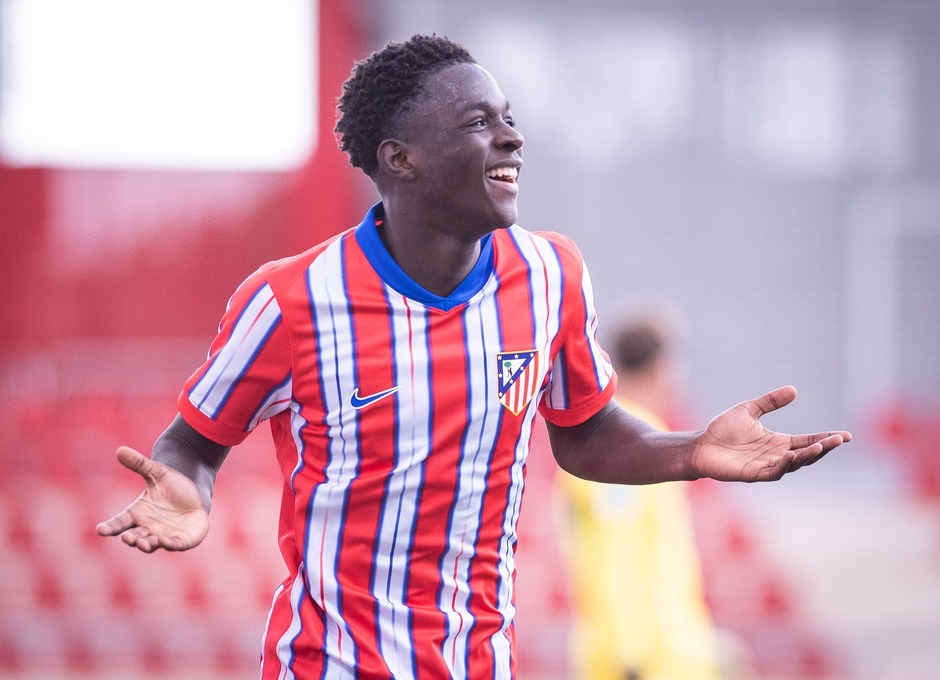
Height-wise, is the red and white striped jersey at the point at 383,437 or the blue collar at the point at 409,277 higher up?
the blue collar at the point at 409,277

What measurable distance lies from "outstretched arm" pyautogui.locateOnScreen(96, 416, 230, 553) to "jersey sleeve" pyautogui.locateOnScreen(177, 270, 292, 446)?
0.05 metres

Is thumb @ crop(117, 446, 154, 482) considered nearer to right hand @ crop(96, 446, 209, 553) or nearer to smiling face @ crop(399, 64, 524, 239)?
right hand @ crop(96, 446, 209, 553)

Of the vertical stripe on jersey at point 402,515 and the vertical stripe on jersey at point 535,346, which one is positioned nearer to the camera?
the vertical stripe on jersey at point 402,515

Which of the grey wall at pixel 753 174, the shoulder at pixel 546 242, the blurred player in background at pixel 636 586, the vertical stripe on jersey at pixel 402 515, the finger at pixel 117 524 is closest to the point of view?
the finger at pixel 117 524

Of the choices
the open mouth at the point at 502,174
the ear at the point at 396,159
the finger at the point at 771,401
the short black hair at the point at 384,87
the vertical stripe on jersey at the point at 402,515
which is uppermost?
the short black hair at the point at 384,87

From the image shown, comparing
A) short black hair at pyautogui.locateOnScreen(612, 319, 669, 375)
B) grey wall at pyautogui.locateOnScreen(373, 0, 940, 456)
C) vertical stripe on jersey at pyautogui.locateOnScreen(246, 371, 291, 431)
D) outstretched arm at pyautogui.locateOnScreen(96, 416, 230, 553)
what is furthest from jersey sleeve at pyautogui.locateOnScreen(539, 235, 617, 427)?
grey wall at pyautogui.locateOnScreen(373, 0, 940, 456)

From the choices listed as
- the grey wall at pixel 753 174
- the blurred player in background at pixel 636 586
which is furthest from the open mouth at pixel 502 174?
the grey wall at pixel 753 174

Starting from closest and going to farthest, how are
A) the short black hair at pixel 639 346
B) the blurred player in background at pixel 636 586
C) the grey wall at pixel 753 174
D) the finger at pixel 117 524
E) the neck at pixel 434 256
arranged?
the finger at pixel 117 524 < the neck at pixel 434 256 < the blurred player in background at pixel 636 586 < the short black hair at pixel 639 346 < the grey wall at pixel 753 174

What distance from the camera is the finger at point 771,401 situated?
2277 millimetres

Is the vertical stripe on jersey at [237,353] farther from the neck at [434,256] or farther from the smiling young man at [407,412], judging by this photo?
the neck at [434,256]

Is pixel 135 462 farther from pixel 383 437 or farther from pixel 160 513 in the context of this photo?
pixel 383 437

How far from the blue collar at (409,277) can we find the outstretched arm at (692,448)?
42cm

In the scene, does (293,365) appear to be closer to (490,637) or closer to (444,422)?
(444,422)

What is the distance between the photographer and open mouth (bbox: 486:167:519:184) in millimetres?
2289
